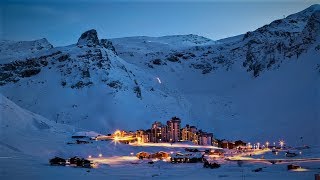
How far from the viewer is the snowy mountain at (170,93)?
132m

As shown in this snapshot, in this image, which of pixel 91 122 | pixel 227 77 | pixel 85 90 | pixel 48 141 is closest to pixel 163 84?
pixel 227 77

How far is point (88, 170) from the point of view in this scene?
58625mm

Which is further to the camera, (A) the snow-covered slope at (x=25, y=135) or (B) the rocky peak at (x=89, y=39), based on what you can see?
(B) the rocky peak at (x=89, y=39)

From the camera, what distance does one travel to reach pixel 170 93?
171 meters

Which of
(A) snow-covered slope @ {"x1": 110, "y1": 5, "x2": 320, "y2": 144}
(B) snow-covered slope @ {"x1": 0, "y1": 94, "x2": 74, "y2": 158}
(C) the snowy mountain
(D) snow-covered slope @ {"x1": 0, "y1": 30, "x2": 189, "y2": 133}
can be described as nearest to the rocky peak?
(C) the snowy mountain

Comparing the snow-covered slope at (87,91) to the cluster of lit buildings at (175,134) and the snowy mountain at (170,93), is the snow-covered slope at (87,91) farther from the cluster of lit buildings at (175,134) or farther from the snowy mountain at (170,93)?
the cluster of lit buildings at (175,134)

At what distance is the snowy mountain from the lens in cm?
13175

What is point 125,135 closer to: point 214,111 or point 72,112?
point 72,112

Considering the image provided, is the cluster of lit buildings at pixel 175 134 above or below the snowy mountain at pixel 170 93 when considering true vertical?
below

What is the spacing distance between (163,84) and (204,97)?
1459 cm

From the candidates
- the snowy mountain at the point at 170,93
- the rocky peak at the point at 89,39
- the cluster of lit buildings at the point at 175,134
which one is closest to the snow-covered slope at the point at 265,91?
the snowy mountain at the point at 170,93

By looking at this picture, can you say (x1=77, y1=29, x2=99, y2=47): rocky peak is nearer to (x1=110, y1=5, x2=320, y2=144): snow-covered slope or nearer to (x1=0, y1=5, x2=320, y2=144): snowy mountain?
(x1=0, y1=5, x2=320, y2=144): snowy mountain

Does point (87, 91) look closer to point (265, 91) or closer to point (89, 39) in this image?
point (89, 39)

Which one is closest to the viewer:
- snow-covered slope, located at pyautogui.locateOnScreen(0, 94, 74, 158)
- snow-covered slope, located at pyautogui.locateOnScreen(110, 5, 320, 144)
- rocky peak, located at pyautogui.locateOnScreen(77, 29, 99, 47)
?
snow-covered slope, located at pyautogui.locateOnScreen(0, 94, 74, 158)
